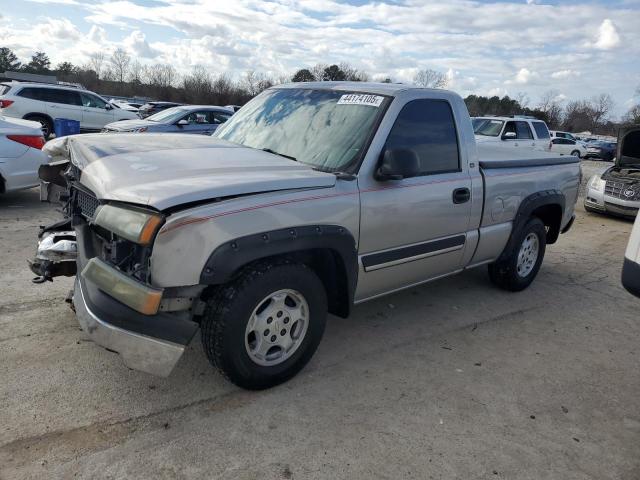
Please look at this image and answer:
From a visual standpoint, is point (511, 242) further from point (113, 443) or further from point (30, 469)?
point (30, 469)

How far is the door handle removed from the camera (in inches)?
160

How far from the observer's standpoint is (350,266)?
3338 millimetres

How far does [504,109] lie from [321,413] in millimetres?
69827

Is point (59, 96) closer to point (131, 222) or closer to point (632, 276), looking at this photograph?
point (131, 222)

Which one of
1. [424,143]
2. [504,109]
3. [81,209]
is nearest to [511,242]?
[424,143]

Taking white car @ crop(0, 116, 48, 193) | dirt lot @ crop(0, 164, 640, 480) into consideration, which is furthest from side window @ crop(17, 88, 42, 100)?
dirt lot @ crop(0, 164, 640, 480)

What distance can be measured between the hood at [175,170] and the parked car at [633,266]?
2.05 meters

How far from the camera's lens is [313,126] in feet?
12.5

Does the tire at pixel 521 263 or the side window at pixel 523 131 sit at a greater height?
the side window at pixel 523 131

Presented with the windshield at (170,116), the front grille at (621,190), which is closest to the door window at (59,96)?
the windshield at (170,116)

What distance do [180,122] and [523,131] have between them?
992cm

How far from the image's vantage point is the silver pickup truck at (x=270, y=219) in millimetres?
2633

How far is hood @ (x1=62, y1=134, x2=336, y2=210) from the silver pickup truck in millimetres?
12

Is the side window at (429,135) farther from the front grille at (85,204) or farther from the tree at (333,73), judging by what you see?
the tree at (333,73)
